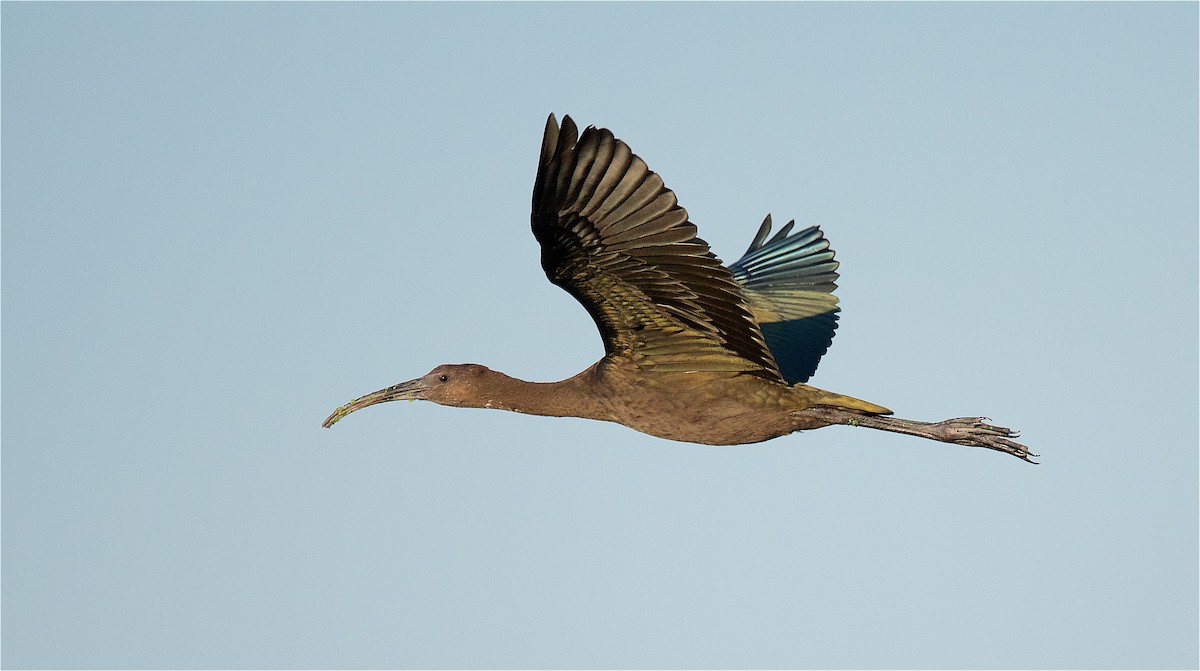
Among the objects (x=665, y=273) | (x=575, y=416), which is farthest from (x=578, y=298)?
(x=575, y=416)

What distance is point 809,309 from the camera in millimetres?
13086

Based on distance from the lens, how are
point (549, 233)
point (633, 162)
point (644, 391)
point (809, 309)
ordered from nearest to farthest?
Result: 1. point (633, 162)
2. point (549, 233)
3. point (644, 391)
4. point (809, 309)

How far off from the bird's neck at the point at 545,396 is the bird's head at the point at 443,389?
63 millimetres

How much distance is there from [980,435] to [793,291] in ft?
10.2

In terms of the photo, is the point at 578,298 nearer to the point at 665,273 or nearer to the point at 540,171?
the point at 665,273

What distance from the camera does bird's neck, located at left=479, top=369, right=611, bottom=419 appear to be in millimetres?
10539

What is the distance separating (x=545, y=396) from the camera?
35.3 feet

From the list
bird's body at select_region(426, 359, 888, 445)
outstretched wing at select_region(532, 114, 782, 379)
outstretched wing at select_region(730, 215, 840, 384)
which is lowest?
bird's body at select_region(426, 359, 888, 445)

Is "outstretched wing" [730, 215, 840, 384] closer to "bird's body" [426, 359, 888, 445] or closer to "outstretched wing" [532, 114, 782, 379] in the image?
"bird's body" [426, 359, 888, 445]

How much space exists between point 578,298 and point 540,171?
60.3 inches

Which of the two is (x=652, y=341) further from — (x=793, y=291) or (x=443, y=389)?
(x=793, y=291)

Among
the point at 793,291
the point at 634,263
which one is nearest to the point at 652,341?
the point at 634,263

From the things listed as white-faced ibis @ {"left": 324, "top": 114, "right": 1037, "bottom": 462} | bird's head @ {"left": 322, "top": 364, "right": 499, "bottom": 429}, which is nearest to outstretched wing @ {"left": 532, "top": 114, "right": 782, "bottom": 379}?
white-faced ibis @ {"left": 324, "top": 114, "right": 1037, "bottom": 462}

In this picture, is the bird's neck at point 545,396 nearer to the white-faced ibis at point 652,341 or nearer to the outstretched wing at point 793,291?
the white-faced ibis at point 652,341
